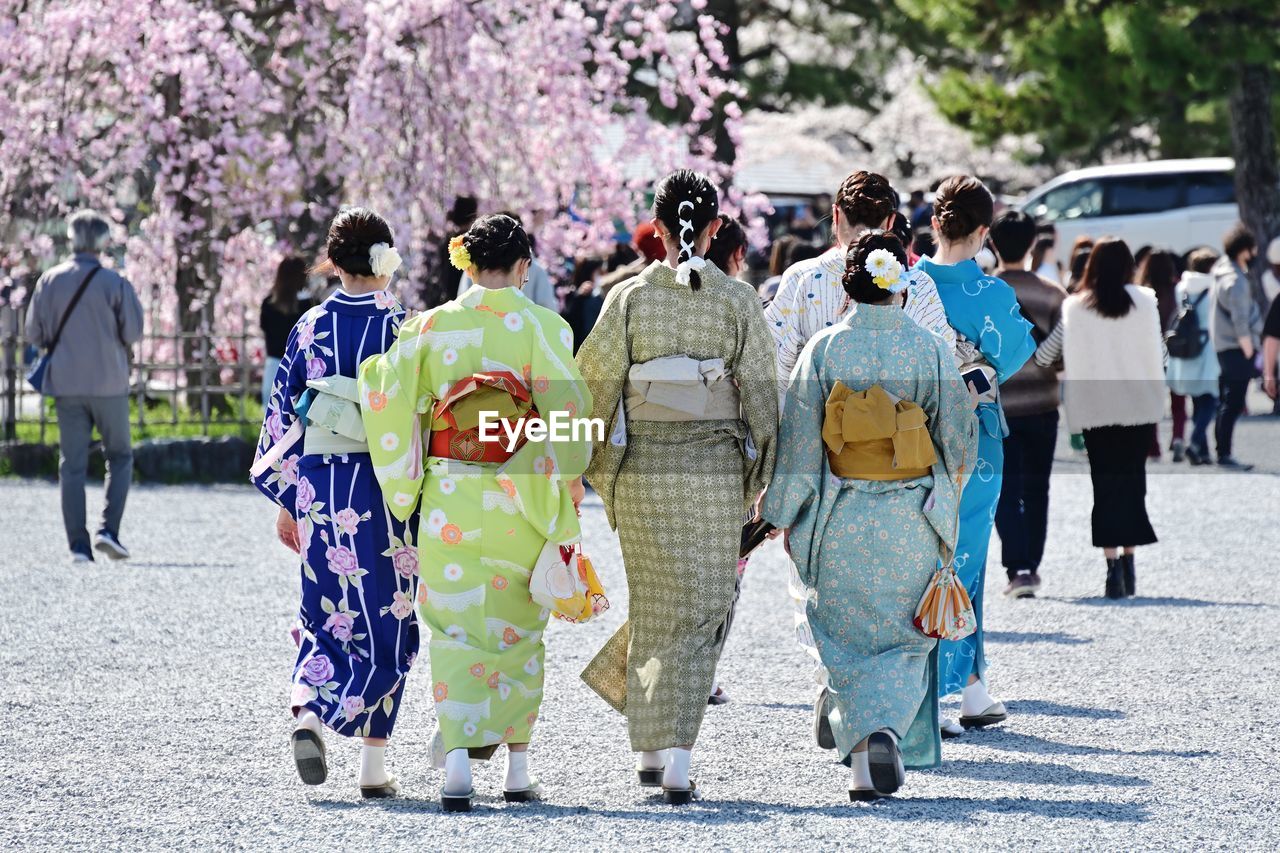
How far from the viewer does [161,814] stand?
4.39 metres

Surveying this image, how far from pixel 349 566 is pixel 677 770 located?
106 cm

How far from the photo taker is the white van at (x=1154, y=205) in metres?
22.5

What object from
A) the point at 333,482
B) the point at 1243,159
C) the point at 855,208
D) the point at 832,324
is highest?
the point at 1243,159

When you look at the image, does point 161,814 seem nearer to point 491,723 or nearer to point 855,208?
point 491,723

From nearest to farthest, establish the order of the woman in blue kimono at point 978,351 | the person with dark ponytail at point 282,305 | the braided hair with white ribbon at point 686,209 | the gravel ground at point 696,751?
the gravel ground at point 696,751 → the braided hair with white ribbon at point 686,209 → the woman in blue kimono at point 978,351 → the person with dark ponytail at point 282,305

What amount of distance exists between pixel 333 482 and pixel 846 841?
172 centimetres

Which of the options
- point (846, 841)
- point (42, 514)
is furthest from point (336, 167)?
point (846, 841)

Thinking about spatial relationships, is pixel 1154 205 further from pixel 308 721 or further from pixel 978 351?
pixel 308 721

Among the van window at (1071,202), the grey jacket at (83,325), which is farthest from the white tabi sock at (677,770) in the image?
the van window at (1071,202)

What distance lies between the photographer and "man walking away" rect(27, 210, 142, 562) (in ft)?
28.9

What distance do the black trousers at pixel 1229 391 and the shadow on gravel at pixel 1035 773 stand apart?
27.9ft

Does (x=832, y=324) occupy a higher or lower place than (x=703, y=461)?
higher

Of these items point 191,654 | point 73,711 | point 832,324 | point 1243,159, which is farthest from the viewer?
point 1243,159

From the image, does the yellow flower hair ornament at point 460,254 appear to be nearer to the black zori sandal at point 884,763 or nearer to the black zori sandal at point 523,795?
the black zori sandal at point 523,795
